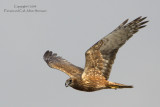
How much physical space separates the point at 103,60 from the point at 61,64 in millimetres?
3026

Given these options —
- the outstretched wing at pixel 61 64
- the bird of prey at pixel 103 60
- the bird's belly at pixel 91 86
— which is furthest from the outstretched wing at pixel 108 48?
the outstretched wing at pixel 61 64

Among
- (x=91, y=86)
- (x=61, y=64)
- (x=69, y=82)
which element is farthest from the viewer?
(x=61, y=64)

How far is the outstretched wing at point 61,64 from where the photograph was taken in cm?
1408

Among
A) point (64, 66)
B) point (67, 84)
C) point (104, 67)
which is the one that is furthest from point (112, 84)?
point (64, 66)

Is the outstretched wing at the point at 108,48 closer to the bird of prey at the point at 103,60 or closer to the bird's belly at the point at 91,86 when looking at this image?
the bird of prey at the point at 103,60

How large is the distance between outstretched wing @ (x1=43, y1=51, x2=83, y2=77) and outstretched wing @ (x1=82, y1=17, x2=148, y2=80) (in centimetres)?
99

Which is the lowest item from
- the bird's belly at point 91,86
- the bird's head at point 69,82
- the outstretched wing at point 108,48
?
the bird's belly at point 91,86

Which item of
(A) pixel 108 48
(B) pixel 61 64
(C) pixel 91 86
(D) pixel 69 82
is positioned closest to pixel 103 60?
(A) pixel 108 48

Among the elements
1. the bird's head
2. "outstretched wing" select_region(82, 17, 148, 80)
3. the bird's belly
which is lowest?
the bird's belly

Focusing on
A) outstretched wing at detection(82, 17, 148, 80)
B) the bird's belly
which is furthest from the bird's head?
outstretched wing at detection(82, 17, 148, 80)

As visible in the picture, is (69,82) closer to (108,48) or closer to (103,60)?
(103,60)

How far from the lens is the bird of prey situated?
12602 millimetres

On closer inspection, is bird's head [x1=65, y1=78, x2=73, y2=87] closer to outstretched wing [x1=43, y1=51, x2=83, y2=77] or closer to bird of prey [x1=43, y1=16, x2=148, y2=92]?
bird of prey [x1=43, y1=16, x2=148, y2=92]

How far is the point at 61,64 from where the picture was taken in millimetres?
15508
